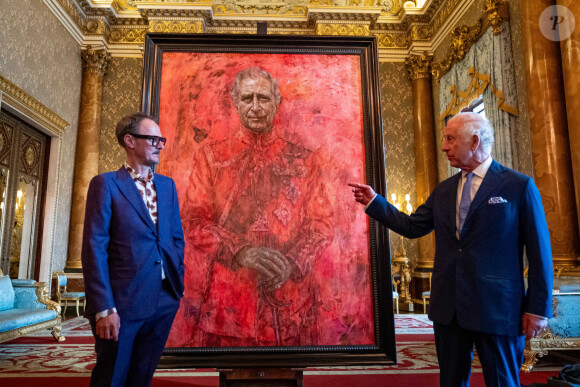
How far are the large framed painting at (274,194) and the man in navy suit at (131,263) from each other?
0.55 metres

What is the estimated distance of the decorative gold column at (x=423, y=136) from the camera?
8.73m

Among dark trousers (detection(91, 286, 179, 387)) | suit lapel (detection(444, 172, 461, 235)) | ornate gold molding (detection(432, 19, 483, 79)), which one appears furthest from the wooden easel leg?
ornate gold molding (detection(432, 19, 483, 79))

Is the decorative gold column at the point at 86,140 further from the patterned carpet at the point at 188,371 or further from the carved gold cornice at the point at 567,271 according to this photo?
the carved gold cornice at the point at 567,271

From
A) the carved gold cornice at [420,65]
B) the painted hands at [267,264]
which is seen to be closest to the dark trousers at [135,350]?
the painted hands at [267,264]

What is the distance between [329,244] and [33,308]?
4607 mm

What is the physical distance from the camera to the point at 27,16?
22.0ft

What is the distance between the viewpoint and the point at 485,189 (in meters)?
1.96

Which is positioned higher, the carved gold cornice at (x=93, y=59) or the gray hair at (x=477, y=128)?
the carved gold cornice at (x=93, y=59)

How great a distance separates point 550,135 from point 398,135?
14.5 ft

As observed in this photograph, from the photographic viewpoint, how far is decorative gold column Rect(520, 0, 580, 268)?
4781mm

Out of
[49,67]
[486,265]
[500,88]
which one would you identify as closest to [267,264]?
[486,265]

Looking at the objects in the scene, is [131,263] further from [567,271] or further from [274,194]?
[567,271]

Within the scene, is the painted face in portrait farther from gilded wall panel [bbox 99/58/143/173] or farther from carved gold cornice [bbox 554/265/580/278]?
Answer: gilded wall panel [bbox 99/58/143/173]

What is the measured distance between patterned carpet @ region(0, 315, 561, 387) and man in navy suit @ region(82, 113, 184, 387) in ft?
5.40
